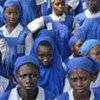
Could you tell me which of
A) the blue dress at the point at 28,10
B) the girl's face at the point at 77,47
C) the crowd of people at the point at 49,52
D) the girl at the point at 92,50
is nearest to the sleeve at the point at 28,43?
the crowd of people at the point at 49,52

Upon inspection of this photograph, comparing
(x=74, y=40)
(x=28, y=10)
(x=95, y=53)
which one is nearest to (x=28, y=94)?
(x=95, y=53)

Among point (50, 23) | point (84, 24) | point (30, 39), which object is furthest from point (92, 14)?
point (30, 39)

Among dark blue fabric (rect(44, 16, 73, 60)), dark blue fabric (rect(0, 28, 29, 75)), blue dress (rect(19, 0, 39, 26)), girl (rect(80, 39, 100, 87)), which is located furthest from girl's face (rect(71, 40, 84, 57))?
blue dress (rect(19, 0, 39, 26))

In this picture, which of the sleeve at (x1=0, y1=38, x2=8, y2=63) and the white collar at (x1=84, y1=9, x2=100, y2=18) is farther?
the white collar at (x1=84, y1=9, x2=100, y2=18)

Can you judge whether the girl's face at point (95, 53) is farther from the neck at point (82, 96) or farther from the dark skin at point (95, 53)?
the neck at point (82, 96)

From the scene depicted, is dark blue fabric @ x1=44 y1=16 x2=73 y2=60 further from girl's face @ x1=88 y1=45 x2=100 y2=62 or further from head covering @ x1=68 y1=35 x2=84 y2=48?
girl's face @ x1=88 y1=45 x2=100 y2=62

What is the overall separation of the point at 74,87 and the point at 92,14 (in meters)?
3.23

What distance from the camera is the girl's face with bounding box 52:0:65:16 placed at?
747 cm

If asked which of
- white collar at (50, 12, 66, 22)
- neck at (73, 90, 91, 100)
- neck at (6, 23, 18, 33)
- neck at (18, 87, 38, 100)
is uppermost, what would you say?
neck at (6, 23, 18, 33)

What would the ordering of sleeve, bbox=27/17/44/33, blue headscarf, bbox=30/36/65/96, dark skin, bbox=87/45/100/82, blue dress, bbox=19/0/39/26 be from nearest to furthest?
blue headscarf, bbox=30/36/65/96, dark skin, bbox=87/45/100/82, sleeve, bbox=27/17/44/33, blue dress, bbox=19/0/39/26

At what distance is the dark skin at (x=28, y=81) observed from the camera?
4.46 m

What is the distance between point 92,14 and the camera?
7488 mm

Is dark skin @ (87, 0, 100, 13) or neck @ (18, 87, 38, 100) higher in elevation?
dark skin @ (87, 0, 100, 13)

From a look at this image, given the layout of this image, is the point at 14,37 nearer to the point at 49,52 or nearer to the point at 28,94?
the point at 49,52
